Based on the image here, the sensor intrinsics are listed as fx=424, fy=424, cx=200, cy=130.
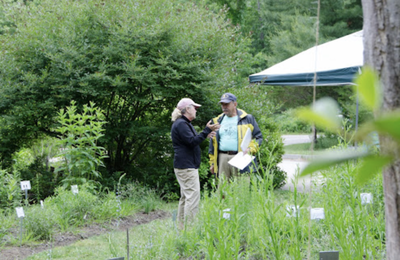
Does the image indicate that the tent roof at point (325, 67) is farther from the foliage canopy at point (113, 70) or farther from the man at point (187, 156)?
the man at point (187, 156)

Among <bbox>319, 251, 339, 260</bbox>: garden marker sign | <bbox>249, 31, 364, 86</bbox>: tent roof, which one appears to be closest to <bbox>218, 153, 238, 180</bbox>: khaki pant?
<bbox>249, 31, 364, 86</bbox>: tent roof

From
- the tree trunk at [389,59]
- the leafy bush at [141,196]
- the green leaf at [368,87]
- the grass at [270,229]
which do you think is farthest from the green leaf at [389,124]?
the leafy bush at [141,196]

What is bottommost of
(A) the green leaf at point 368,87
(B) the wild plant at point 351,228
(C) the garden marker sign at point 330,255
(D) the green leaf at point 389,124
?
(C) the garden marker sign at point 330,255

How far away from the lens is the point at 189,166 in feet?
18.1

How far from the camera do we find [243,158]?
17.3 ft

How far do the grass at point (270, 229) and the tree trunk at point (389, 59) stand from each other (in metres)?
1.59

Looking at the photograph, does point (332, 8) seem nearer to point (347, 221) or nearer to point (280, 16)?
point (280, 16)

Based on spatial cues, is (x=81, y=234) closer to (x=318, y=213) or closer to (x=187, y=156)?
(x=187, y=156)

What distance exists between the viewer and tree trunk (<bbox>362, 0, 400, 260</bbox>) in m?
0.75

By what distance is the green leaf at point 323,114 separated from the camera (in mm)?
377

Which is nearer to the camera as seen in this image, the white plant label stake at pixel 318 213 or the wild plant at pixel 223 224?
the wild plant at pixel 223 224

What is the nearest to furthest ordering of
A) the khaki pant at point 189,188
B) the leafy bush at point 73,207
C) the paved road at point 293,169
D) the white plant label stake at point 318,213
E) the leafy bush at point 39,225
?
the paved road at point 293,169, the white plant label stake at point 318,213, the leafy bush at point 39,225, the khaki pant at point 189,188, the leafy bush at point 73,207

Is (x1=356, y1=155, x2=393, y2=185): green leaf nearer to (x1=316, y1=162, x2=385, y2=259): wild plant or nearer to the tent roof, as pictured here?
(x1=316, y1=162, x2=385, y2=259): wild plant

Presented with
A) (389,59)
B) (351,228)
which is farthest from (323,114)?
(351,228)
